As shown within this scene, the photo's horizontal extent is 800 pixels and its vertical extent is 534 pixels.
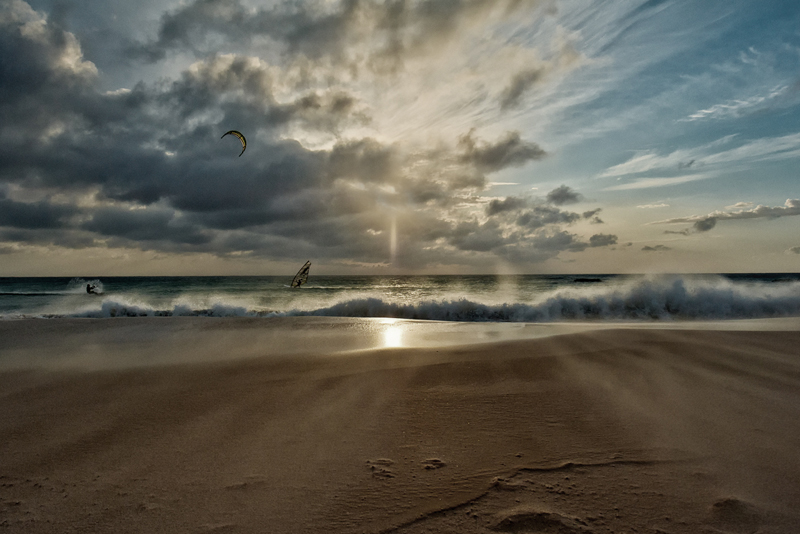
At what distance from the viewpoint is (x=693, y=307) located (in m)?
16.8

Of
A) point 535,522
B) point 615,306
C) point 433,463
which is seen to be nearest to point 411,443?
point 433,463

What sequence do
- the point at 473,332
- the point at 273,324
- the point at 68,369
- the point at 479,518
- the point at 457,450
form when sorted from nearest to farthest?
the point at 479,518 < the point at 457,450 < the point at 68,369 < the point at 473,332 < the point at 273,324

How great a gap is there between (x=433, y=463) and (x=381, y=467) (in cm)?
42

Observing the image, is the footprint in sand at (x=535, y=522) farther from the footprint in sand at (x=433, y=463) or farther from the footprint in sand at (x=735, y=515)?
the footprint in sand at (x=735, y=515)

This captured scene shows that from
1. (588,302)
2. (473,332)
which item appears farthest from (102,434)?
(588,302)

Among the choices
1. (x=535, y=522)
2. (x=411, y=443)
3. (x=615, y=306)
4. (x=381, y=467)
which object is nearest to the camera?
(x=535, y=522)

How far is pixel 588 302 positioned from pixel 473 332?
9874 millimetres

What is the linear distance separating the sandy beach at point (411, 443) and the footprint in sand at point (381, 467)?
2cm

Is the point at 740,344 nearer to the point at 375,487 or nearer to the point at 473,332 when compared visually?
the point at 473,332

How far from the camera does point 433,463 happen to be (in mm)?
3090

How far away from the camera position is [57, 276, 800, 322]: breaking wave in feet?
54.1

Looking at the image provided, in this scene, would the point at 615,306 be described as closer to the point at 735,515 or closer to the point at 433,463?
the point at 735,515

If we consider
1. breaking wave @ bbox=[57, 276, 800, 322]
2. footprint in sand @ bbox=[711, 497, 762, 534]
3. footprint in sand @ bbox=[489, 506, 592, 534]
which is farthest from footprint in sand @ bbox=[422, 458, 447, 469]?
breaking wave @ bbox=[57, 276, 800, 322]

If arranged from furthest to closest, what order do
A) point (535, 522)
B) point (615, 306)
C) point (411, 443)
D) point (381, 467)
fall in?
point (615, 306), point (411, 443), point (381, 467), point (535, 522)
